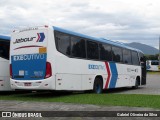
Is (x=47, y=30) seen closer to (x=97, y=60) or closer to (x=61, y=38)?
(x=61, y=38)

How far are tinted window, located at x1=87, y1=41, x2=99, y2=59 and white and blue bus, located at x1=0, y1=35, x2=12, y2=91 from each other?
384 cm

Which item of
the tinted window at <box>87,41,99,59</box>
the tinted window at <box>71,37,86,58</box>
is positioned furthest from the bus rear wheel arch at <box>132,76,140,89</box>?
the tinted window at <box>71,37,86,58</box>

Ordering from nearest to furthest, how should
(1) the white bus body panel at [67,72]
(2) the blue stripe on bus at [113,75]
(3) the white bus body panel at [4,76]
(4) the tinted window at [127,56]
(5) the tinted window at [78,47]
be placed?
(1) the white bus body panel at [67,72] → (5) the tinted window at [78,47] → (3) the white bus body panel at [4,76] → (2) the blue stripe on bus at [113,75] → (4) the tinted window at [127,56]

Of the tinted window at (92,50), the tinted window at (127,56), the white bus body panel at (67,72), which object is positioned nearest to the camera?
the white bus body panel at (67,72)

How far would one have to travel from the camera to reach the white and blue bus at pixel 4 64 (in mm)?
17172

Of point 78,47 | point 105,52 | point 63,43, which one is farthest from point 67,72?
point 105,52

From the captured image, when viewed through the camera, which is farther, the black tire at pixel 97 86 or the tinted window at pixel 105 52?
the tinted window at pixel 105 52

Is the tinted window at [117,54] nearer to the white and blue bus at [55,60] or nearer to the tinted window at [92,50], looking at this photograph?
the white and blue bus at [55,60]

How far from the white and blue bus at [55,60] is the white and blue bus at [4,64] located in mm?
999

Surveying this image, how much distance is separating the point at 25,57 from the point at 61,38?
1.74 metres

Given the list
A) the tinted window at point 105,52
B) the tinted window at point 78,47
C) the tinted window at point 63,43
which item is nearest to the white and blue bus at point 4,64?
the tinted window at point 63,43

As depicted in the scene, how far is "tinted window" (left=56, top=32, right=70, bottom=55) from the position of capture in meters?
15.7

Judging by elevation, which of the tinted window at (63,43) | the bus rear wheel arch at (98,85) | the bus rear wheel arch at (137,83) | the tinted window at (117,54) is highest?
the tinted window at (63,43)

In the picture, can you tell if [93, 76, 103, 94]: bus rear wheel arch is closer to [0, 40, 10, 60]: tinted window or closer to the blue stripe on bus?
the blue stripe on bus
